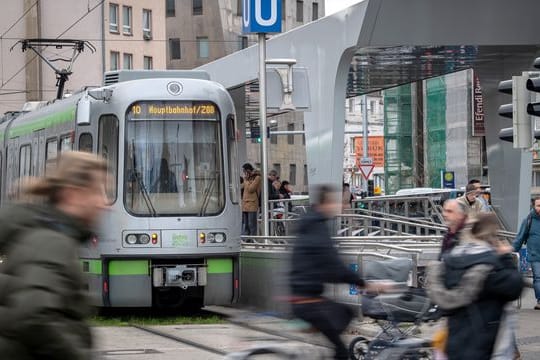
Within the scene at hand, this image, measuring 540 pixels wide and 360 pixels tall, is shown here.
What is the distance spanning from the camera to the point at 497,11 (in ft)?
79.2

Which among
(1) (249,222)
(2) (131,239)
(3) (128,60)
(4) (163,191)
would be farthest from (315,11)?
(2) (131,239)

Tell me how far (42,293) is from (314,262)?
4644 mm

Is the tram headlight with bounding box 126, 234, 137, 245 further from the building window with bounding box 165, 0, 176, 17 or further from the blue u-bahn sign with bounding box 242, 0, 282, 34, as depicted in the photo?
the building window with bounding box 165, 0, 176, 17

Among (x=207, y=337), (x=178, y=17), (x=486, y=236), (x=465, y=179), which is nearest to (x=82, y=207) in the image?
(x=486, y=236)

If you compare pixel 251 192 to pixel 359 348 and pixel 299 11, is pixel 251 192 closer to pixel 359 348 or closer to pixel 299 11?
pixel 359 348

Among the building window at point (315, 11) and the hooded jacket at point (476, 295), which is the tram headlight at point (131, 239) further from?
the building window at point (315, 11)

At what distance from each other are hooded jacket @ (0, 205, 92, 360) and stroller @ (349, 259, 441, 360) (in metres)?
5.27

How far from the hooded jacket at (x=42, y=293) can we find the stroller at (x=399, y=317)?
527 cm

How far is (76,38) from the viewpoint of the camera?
233ft

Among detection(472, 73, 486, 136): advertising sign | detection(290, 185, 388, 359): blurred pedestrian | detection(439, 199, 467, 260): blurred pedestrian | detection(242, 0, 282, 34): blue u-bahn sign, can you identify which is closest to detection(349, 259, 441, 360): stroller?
detection(439, 199, 467, 260): blurred pedestrian

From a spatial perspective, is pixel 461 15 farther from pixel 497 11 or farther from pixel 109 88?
pixel 109 88

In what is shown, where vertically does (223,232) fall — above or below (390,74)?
below

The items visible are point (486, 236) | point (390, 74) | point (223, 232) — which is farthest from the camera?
point (390, 74)

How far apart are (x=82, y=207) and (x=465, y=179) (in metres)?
70.1
